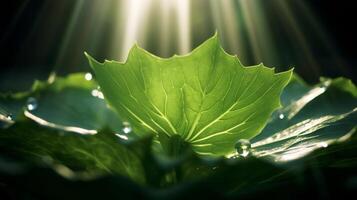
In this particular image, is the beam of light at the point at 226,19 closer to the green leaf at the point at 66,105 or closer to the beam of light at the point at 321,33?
the beam of light at the point at 321,33

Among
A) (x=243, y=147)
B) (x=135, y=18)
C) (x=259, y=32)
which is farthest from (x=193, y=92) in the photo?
(x=135, y=18)

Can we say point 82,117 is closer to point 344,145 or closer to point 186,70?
point 186,70

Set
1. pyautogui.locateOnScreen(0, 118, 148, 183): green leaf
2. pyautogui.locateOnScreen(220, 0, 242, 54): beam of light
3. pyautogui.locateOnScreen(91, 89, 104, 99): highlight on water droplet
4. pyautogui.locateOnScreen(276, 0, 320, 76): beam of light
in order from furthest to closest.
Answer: pyautogui.locateOnScreen(220, 0, 242, 54): beam of light → pyautogui.locateOnScreen(276, 0, 320, 76): beam of light → pyautogui.locateOnScreen(91, 89, 104, 99): highlight on water droplet → pyautogui.locateOnScreen(0, 118, 148, 183): green leaf

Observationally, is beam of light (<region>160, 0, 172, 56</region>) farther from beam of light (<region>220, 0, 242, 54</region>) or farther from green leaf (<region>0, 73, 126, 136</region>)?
green leaf (<region>0, 73, 126, 136</region>)

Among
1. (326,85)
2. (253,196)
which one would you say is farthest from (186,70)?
(326,85)

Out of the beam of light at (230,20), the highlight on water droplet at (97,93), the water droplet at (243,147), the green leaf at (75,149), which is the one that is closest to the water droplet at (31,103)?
the highlight on water droplet at (97,93)

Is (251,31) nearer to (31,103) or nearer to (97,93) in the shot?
(97,93)

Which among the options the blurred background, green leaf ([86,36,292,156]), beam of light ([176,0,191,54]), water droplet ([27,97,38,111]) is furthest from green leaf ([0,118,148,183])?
beam of light ([176,0,191,54])
